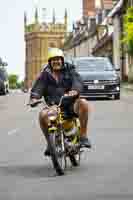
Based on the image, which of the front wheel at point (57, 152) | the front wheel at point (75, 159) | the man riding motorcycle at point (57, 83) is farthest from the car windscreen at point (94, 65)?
the front wheel at point (57, 152)

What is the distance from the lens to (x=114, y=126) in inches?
795

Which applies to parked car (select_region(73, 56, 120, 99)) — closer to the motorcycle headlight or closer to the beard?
the beard

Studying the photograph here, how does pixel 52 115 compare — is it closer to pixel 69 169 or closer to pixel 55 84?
pixel 55 84

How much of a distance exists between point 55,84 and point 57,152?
0.98 meters

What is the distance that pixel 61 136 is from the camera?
10.9 metres

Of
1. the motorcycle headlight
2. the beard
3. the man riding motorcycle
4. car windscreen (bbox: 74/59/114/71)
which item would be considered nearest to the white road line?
the man riding motorcycle

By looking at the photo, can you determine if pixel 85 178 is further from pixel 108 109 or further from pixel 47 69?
pixel 108 109

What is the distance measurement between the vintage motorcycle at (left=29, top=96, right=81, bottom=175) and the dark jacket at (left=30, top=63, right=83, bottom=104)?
0.51 ft

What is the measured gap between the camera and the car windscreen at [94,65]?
36906 mm

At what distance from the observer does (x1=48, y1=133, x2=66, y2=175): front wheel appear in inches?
419

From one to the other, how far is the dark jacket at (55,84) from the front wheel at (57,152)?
567mm

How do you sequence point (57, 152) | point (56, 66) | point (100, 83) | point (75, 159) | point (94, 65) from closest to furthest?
point (57, 152) → point (56, 66) → point (75, 159) → point (100, 83) → point (94, 65)

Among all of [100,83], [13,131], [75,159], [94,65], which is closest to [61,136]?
[75,159]

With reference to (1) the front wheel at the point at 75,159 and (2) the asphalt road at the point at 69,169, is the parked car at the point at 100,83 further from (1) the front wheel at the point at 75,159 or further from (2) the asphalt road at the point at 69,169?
(1) the front wheel at the point at 75,159
